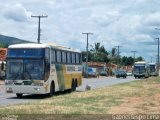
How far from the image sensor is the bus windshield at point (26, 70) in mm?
27828

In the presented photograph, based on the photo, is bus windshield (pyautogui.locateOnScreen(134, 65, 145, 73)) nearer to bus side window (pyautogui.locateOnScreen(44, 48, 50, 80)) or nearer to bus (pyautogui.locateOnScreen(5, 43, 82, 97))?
bus (pyautogui.locateOnScreen(5, 43, 82, 97))

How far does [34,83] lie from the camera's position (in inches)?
1094

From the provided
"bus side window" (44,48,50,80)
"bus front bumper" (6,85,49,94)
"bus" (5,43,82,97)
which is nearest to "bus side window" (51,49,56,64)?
"bus" (5,43,82,97)

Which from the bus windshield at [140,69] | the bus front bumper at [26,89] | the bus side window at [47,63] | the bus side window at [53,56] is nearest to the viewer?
the bus front bumper at [26,89]

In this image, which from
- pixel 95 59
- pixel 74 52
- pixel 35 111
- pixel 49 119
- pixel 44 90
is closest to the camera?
pixel 49 119

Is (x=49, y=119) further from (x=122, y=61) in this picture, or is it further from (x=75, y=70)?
(x=122, y=61)

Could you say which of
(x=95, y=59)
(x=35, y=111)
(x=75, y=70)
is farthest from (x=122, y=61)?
(x=35, y=111)

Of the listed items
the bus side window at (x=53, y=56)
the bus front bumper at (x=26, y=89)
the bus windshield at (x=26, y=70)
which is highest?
the bus side window at (x=53, y=56)

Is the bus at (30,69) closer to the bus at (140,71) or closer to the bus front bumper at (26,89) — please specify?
the bus front bumper at (26,89)

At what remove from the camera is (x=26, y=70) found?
27.9m

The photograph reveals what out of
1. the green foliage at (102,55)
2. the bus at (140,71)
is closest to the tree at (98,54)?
the green foliage at (102,55)

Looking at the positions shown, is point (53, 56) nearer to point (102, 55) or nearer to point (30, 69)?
point (30, 69)

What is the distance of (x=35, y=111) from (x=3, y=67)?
13.0 meters

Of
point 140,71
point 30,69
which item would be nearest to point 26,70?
point 30,69
